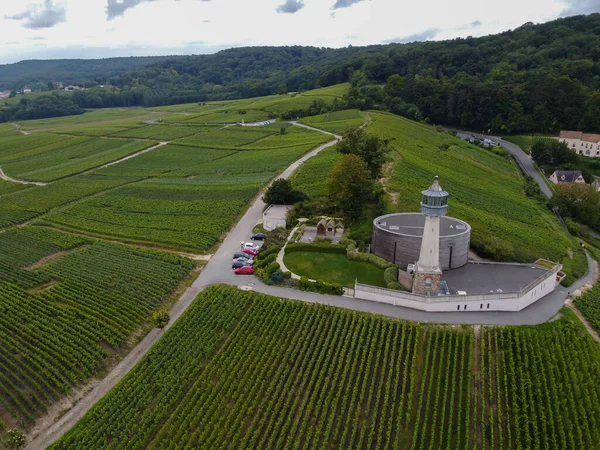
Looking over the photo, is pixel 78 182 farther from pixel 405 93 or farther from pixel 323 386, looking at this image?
pixel 405 93

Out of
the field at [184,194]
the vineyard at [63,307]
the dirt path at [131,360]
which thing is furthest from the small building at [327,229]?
A: the vineyard at [63,307]

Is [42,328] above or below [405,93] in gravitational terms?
below

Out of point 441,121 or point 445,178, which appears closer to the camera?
point 445,178

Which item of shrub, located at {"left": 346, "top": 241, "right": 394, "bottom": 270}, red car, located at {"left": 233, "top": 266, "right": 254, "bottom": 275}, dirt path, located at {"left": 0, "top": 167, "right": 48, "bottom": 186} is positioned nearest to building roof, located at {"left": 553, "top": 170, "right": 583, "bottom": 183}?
shrub, located at {"left": 346, "top": 241, "right": 394, "bottom": 270}

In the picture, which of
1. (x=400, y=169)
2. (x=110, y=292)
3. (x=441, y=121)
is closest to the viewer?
(x=110, y=292)

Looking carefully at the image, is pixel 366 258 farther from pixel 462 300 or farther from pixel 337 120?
pixel 337 120

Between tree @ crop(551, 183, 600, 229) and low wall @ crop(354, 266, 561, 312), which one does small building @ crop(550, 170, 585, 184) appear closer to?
tree @ crop(551, 183, 600, 229)

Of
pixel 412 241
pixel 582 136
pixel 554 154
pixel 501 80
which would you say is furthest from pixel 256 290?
pixel 501 80

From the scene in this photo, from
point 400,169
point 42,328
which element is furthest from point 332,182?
point 42,328
